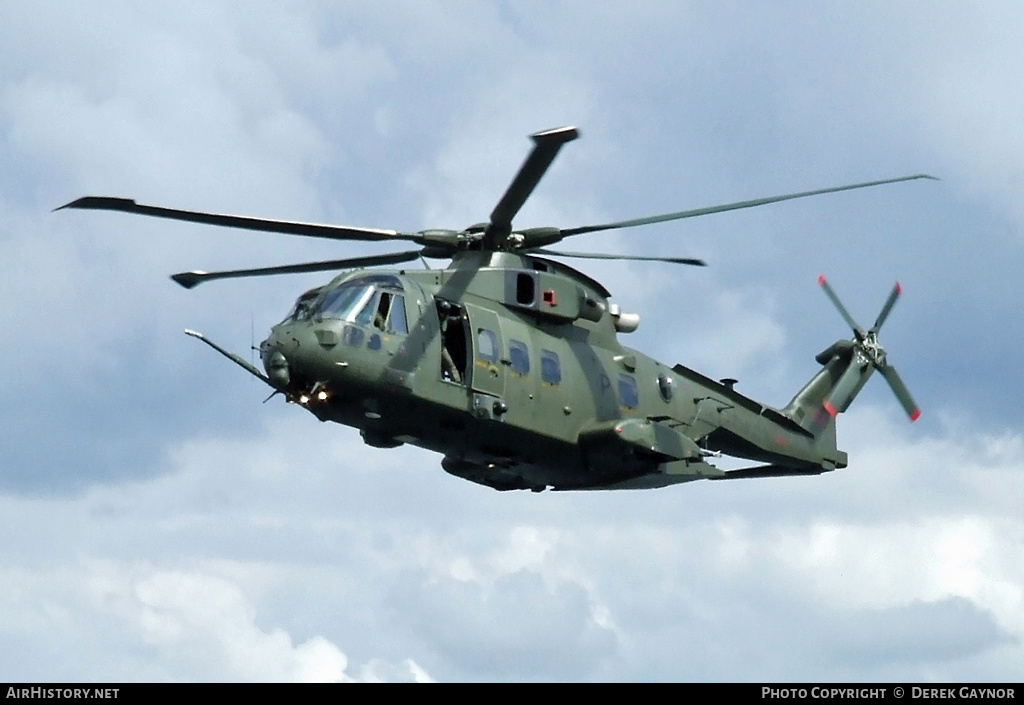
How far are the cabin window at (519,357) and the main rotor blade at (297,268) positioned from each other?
3.50m

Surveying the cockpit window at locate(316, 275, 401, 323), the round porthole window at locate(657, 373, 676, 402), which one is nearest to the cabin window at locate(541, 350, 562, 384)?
the round porthole window at locate(657, 373, 676, 402)

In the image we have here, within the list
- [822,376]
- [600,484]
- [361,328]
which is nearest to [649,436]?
[600,484]

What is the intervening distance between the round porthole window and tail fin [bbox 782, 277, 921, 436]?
5.87 metres

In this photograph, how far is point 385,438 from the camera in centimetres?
3675

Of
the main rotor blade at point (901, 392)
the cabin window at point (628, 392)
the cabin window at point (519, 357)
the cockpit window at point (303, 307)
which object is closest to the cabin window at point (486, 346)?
the cabin window at point (519, 357)

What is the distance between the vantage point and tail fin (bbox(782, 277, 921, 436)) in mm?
45844

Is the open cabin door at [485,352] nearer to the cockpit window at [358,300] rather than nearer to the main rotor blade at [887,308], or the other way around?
the cockpit window at [358,300]

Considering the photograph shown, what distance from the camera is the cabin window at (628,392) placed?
1555 inches

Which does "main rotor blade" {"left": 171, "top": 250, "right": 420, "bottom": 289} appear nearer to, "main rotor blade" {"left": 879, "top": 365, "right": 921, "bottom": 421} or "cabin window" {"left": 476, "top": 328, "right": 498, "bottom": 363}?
"cabin window" {"left": 476, "top": 328, "right": 498, "bottom": 363}

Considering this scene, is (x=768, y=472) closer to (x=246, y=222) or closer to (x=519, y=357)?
(x=519, y=357)

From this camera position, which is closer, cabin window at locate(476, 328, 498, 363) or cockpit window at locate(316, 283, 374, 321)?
cockpit window at locate(316, 283, 374, 321)

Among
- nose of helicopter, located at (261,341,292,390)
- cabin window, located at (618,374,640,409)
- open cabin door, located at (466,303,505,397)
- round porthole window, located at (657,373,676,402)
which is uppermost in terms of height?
round porthole window, located at (657,373,676,402)

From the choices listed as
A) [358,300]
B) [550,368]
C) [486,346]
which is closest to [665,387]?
[550,368]

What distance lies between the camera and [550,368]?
3784 centimetres
